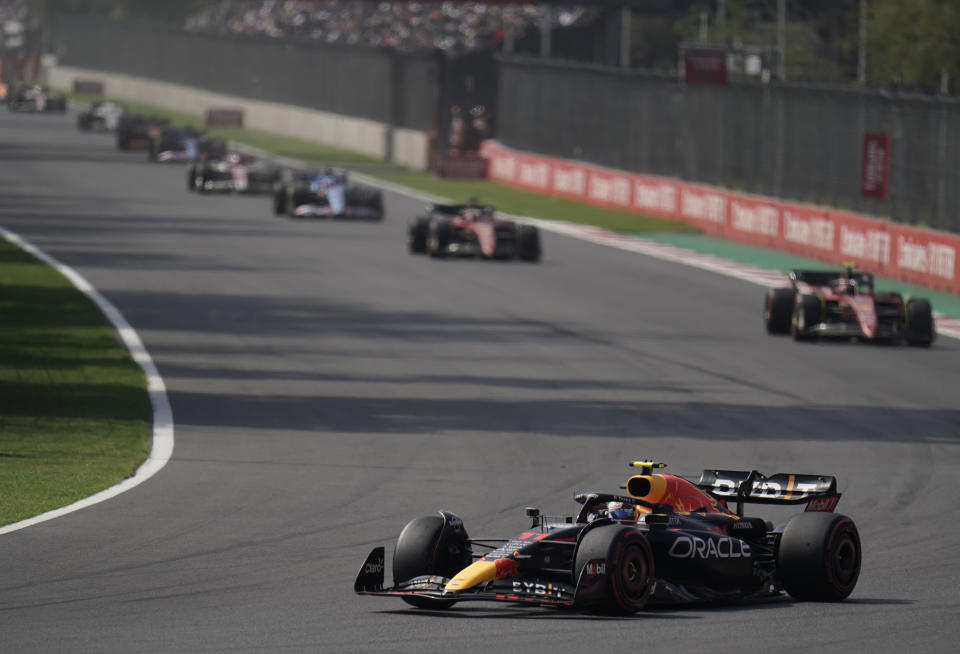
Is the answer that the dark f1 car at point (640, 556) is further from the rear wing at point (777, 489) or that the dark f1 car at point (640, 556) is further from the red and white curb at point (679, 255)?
the red and white curb at point (679, 255)

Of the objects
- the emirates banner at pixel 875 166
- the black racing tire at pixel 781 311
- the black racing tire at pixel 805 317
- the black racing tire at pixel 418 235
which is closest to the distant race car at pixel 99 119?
the black racing tire at pixel 418 235

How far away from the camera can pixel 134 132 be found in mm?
67125

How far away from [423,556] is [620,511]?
117cm

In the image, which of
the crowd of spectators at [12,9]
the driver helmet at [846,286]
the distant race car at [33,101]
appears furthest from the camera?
the crowd of spectators at [12,9]

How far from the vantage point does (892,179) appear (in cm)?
3509

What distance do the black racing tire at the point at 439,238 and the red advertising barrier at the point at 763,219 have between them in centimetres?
705

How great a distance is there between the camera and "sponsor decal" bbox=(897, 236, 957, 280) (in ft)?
104

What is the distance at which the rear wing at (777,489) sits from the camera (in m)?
11.9

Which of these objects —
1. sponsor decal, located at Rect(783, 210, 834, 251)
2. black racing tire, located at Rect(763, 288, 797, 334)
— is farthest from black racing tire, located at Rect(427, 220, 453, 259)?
black racing tire, located at Rect(763, 288, 797, 334)

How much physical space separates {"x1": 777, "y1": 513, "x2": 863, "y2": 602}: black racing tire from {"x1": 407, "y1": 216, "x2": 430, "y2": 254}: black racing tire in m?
25.3

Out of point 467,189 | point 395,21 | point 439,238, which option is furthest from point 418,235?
point 395,21

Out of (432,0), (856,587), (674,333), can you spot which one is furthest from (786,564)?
(432,0)

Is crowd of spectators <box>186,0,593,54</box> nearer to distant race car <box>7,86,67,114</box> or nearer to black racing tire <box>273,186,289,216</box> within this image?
distant race car <box>7,86,67,114</box>

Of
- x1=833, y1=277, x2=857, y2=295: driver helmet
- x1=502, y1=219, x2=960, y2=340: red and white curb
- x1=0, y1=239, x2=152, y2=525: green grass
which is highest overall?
x1=833, y1=277, x2=857, y2=295: driver helmet
